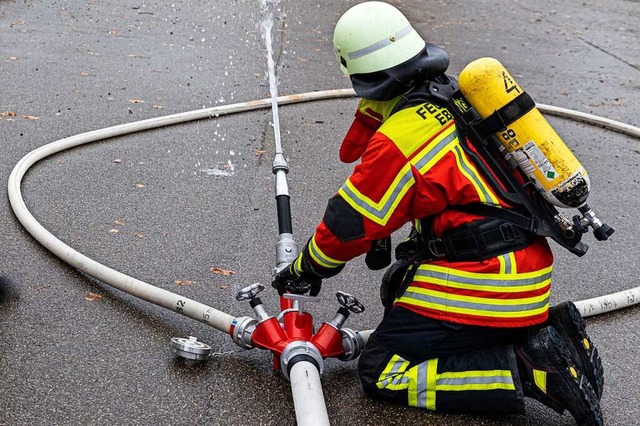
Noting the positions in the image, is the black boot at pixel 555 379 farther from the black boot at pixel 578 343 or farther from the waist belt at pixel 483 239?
the waist belt at pixel 483 239

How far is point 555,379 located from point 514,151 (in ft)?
2.63

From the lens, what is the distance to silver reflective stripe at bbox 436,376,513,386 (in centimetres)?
291

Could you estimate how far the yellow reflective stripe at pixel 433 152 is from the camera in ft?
9.11

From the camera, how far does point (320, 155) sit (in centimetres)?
581

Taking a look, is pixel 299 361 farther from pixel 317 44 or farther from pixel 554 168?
pixel 317 44

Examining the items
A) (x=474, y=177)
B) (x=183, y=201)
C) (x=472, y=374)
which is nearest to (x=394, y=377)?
(x=472, y=374)

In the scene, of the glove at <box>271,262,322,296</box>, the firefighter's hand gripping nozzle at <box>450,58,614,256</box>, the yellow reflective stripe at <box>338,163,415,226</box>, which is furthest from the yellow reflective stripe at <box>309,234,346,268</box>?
the firefighter's hand gripping nozzle at <box>450,58,614,256</box>

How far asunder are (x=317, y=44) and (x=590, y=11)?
22.0ft

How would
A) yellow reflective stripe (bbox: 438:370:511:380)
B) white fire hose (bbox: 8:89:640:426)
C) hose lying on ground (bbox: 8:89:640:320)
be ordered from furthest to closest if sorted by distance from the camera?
hose lying on ground (bbox: 8:89:640:320), yellow reflective stripe (bbox: 438:370:511:380), white fire hose (bbox: 8:89:640:426)

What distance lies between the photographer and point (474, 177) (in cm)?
283

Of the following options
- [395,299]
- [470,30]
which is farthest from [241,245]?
[470,30]

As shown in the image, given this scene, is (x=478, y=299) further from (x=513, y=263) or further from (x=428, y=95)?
(x=428, y=95)

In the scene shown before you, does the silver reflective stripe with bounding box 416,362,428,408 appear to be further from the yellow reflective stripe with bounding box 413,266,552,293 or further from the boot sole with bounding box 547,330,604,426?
the boot sole with bounding box 547,330,604,426

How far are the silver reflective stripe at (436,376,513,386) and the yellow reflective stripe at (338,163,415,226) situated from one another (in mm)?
638
